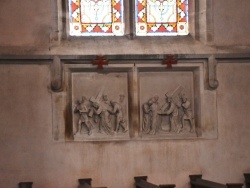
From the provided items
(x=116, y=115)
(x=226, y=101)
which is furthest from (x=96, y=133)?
(x=226, y=101)

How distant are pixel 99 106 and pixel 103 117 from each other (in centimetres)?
18

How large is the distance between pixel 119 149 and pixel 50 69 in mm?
1604

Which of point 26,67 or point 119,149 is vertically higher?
point 26,67

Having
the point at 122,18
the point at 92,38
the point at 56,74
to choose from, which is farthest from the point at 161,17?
the point at 56,74

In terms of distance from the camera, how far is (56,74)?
39.3 feet

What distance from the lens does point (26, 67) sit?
12.0 meters

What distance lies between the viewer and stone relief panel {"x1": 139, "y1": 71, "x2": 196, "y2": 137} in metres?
12.3

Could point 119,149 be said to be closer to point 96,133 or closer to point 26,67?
point 96,133

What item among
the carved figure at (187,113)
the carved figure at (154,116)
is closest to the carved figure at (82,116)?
the carved figure at (154,116)

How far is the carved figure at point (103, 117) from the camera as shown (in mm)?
12156

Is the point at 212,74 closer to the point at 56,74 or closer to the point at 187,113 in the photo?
the point at 187,113

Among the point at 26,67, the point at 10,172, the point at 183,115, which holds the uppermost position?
the point at 26,67

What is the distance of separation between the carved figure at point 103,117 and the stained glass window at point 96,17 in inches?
47.7

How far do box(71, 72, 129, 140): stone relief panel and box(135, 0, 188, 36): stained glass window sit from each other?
93 centimetres
